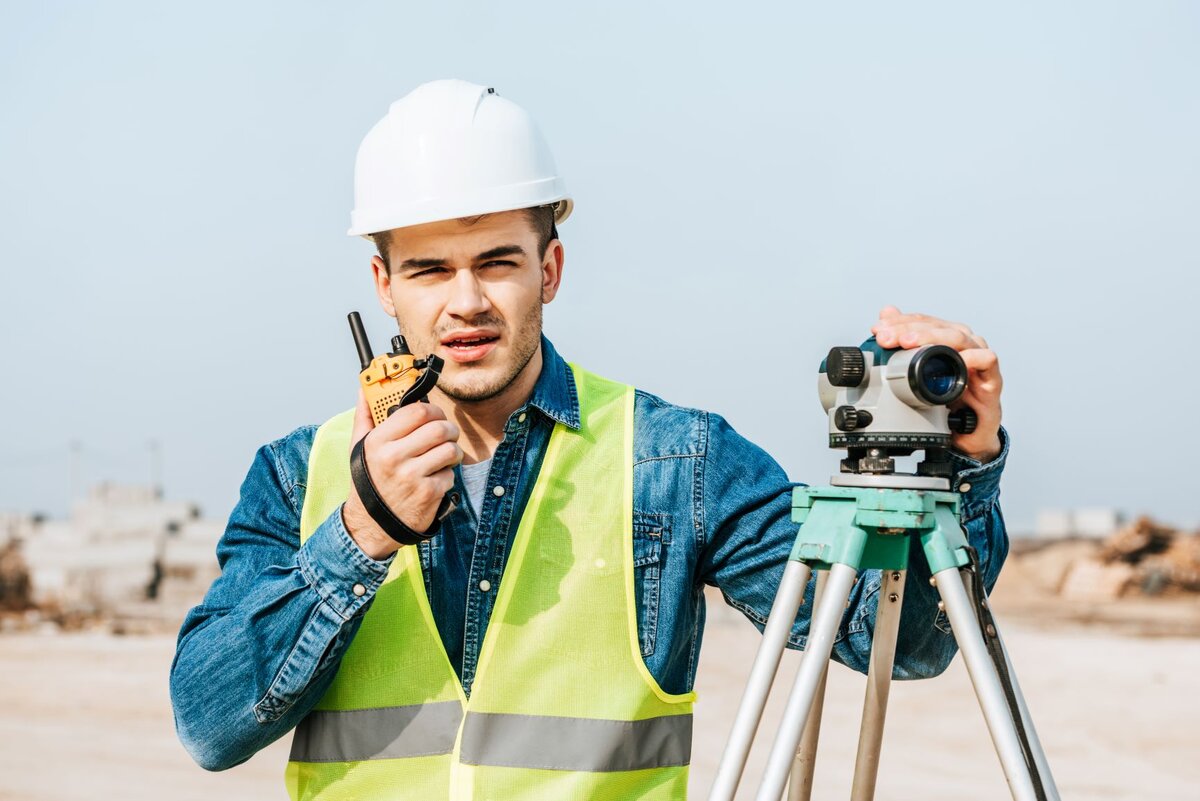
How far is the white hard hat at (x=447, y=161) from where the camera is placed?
105 inches

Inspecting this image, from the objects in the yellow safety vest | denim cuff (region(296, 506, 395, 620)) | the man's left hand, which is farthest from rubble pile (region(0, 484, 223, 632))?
the man's left hand

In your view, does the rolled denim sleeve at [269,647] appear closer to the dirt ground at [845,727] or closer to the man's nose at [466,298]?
the man's nose at [466,298]

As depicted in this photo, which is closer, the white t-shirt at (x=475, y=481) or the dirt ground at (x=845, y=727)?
the white t-shirt at (x=475, y=481)

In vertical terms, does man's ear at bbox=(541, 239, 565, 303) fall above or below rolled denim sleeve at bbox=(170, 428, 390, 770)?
above

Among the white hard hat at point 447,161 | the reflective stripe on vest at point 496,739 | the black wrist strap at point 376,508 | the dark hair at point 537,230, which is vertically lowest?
the reflective stripe on vest at point 496,739

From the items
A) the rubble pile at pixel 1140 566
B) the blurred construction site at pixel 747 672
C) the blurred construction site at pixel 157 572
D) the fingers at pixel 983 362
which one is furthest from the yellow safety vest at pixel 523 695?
the rubble pile at pixel 1140 566

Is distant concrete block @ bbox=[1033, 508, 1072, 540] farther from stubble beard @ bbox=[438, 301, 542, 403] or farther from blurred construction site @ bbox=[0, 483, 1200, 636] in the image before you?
stubble beard @ bbox=[438, 301, 542, 403]

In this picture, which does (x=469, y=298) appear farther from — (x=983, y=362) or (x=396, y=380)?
(x=983, y=362)

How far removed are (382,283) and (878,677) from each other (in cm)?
135

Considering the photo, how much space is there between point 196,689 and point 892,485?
1.33 metres

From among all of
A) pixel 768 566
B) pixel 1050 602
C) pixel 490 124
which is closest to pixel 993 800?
pixel 768 566

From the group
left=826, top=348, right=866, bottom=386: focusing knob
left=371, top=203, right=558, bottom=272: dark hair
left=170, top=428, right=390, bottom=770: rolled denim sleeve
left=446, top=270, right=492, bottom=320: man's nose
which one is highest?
left=371, top=203, right=558, bottom=272: dark hair

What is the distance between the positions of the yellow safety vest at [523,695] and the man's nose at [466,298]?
1.23ft

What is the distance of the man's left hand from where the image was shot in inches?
80.9
